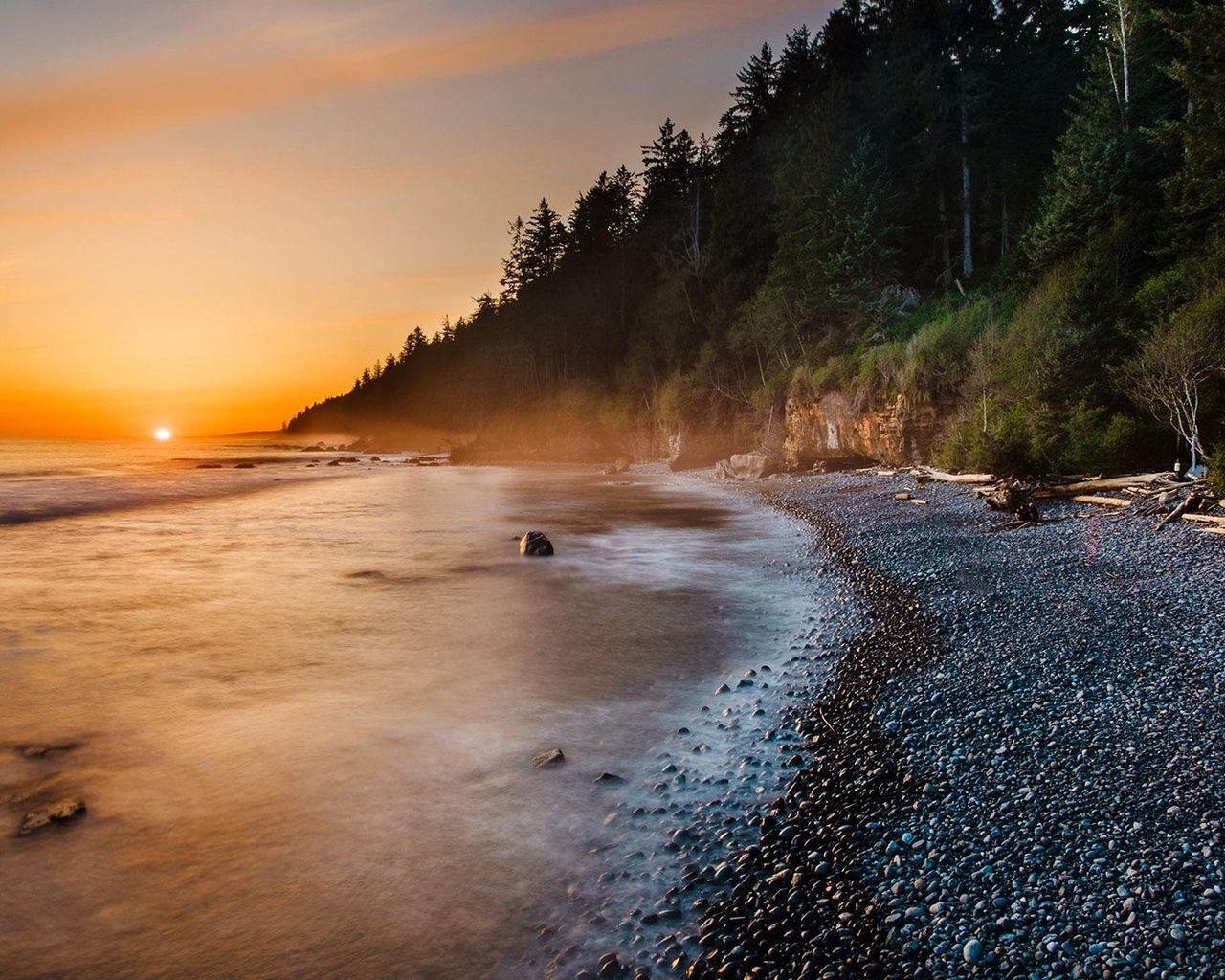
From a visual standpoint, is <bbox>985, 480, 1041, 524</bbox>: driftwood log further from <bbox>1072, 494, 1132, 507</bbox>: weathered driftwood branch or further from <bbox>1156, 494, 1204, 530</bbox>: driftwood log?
<bbox>1156, 494, 1204, 530</bbox>: driftwood log

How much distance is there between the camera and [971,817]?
4.70 metres

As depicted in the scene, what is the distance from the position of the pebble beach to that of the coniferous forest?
8138 mm

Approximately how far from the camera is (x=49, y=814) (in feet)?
18.6

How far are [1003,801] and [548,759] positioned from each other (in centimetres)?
381

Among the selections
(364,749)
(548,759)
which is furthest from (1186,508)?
(364,749)

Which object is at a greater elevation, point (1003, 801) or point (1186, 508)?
point (1186, 508)

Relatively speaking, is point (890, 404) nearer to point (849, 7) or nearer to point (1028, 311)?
point (1028, 311)

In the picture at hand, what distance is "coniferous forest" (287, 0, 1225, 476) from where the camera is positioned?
19.1m

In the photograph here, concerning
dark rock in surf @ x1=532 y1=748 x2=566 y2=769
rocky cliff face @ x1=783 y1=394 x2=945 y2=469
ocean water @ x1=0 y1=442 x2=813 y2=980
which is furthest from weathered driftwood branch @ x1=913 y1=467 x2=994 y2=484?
dark rock in surf @ x1=532 y1=748 x2=566 y2=769

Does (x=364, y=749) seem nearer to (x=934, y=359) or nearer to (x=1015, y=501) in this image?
(x=1015, y=501)

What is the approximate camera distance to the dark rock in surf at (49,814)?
553 cm

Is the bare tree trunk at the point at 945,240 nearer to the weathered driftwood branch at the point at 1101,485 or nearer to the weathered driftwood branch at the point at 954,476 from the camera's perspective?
the weathered driftwood branch at the point at 954,476

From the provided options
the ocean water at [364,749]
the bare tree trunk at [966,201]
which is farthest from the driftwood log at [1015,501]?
the bare tree trunk at [966,201]

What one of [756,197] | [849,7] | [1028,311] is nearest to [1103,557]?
[1028,311]
